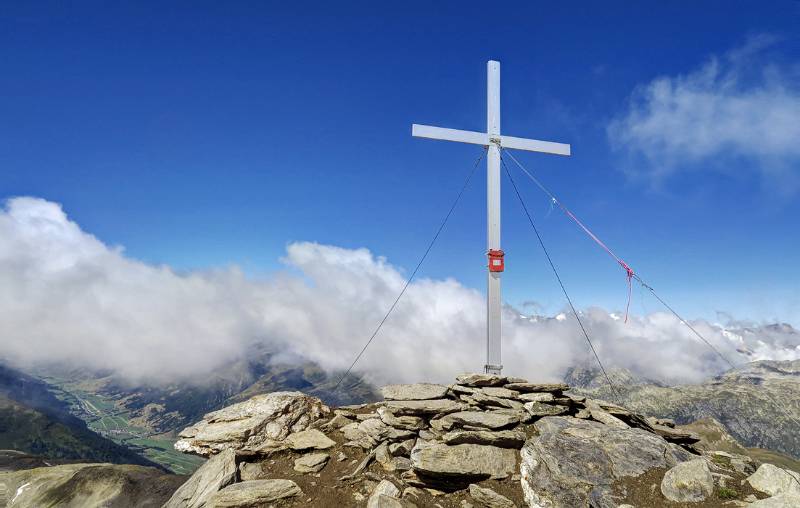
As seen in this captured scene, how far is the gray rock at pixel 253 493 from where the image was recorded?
11242 millimetres

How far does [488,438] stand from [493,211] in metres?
9.32

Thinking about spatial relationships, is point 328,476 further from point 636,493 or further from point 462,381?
point 636,493

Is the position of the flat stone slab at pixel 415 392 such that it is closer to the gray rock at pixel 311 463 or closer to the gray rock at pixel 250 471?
the gray rock at pixel 311 463

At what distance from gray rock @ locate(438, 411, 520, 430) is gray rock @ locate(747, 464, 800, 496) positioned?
631 centimetres

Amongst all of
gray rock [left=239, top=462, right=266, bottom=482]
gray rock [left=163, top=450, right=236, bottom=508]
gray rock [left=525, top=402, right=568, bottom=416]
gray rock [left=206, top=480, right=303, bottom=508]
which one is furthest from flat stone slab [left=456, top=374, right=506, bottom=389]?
gray rock [left=163, top=450, right=236, bottom=508]

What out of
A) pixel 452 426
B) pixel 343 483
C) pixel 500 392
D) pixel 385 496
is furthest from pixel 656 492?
pixel 343 483

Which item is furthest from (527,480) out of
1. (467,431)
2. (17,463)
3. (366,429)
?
A: (17,463)

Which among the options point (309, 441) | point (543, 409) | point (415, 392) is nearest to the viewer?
point (543, 409)

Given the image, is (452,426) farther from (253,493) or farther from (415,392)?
(253,493)

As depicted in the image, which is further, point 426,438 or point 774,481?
point 426,438

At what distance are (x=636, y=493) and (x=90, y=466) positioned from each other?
25612 mm

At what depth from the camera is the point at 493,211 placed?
1745 centimetres

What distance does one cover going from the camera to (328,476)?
42.2 feet

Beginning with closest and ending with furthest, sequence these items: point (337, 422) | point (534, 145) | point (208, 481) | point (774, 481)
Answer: point (774, 481), point (208, 481), point (337, 422), point (534, 145)
